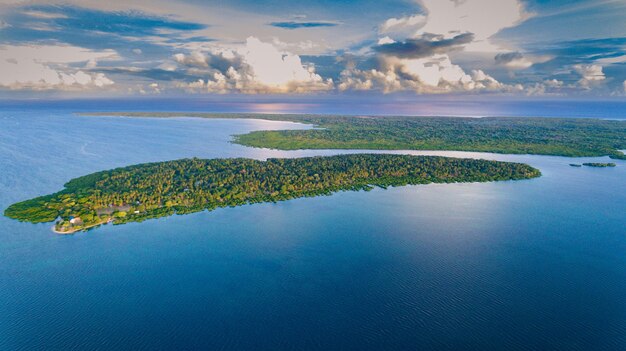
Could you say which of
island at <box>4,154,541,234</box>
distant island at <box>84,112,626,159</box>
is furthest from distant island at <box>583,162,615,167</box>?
island at <box>4,154,541,234</box>

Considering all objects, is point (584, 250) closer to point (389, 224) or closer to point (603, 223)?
point (603, 223)

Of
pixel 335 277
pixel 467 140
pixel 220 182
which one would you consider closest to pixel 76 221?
pixel 220 182

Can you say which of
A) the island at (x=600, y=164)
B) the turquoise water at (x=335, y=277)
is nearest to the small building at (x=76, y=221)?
the turquoise water at (x=335, y=277)

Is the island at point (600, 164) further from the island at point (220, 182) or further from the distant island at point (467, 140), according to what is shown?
the island at point (220, 182)

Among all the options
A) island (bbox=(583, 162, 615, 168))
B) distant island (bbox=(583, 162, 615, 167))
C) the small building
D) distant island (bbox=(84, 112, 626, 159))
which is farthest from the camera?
distant island (bbox=(84, 112, 626, 159))

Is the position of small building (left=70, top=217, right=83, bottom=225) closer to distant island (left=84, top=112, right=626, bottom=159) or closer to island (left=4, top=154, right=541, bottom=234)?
island (left=4, top=154, right=541, bottom=234)

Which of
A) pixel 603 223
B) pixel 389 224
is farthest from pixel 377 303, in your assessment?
pixel 603 223
